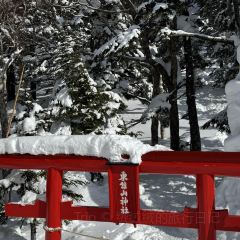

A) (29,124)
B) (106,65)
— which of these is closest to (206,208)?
(29,124)

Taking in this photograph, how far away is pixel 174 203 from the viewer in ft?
41.9

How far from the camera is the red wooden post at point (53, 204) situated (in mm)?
4820

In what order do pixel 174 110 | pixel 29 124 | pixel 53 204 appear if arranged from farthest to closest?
pixel 174 110 → pixel 29 124 → pixel 53 204

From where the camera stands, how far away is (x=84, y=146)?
4477 mm

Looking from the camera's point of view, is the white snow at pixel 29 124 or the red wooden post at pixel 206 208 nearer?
the red wooden post at pixel 206 208

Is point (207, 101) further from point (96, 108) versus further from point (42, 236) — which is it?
point (42, 236)

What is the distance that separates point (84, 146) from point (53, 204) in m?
0.89

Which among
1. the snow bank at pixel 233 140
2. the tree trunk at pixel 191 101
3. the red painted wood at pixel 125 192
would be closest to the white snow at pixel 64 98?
the snow bank at pixel 233 140

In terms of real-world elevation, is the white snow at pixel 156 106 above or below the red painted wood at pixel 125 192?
above

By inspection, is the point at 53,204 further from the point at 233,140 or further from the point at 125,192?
the point at 233,140

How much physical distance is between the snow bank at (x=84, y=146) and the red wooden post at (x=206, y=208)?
0.65m

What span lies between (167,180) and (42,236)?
6.03 m

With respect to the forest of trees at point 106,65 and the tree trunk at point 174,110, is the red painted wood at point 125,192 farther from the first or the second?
the tree trunk at point 174,110

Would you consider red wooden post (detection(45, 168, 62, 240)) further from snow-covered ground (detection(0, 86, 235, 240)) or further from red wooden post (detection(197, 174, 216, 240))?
snow-covered ground (detection(0, 86, 235, 240))
